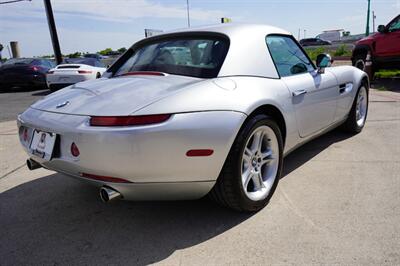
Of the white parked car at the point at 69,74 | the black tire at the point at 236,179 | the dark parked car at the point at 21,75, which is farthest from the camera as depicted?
the dark parked car at the point at 21,75

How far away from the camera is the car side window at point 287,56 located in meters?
2.88

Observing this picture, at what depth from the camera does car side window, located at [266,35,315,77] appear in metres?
2.88

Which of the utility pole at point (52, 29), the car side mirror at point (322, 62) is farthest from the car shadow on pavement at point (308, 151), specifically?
the utility pole at point (52, 29)

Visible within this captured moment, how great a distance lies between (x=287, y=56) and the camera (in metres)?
3.09

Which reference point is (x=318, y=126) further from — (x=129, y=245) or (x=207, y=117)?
(x=129, y=245)

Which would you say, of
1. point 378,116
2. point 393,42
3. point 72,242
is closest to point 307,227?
point 72,242

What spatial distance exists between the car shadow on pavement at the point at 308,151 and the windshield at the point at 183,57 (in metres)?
1.35

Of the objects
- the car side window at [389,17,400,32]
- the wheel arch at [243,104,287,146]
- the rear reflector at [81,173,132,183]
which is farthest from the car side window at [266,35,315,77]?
the car side window at [389,17,400,32]

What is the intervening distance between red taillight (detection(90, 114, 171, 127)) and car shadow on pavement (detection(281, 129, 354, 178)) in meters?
1.66

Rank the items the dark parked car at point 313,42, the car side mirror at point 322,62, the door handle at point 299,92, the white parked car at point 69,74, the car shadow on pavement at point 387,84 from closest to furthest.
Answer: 1. the door handle at point 299,92
2. the car side mirror at point 322,62
3. the car shadow on pavement at point 387,84
4. the white parked car at point 69,74
5. the dark parked car at point 313,42

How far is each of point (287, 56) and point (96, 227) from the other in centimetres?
215

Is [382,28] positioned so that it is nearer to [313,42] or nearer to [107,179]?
[107,179]

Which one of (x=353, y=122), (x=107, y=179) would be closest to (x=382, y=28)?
(x=353, y=122)

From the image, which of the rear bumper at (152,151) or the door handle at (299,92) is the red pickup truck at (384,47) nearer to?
the door handle at (299,92)
